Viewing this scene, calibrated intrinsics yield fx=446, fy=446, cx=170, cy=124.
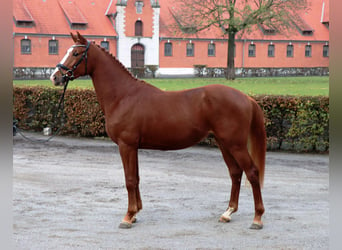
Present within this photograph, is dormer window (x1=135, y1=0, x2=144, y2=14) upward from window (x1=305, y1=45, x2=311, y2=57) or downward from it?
upward

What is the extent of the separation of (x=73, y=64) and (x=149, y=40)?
47.4 m

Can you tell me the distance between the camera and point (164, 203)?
702cm

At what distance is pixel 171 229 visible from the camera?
18.6ft

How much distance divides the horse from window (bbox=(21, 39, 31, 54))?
4364 cm

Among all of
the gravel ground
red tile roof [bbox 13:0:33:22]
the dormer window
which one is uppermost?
the dormer window

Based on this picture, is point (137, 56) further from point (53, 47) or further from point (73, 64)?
point (73, 64)

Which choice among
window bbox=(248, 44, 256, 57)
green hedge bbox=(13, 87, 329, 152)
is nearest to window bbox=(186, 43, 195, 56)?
window bbox=(248, 44, 256, 57)

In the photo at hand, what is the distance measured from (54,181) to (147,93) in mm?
3591

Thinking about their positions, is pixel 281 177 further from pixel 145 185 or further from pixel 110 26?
pixel 110 26

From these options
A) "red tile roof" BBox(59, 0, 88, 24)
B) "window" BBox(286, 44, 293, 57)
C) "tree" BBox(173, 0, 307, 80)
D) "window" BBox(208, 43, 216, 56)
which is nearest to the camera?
"tree" BBox(173, 0, 307, 80)

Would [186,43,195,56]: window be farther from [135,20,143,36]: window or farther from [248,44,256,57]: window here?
[248,44,256,57]: window

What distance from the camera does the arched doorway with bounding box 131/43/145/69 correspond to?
2048 inches

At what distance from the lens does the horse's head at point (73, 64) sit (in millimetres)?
5719

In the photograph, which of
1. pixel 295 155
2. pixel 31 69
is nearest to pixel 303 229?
pixel 295 155
